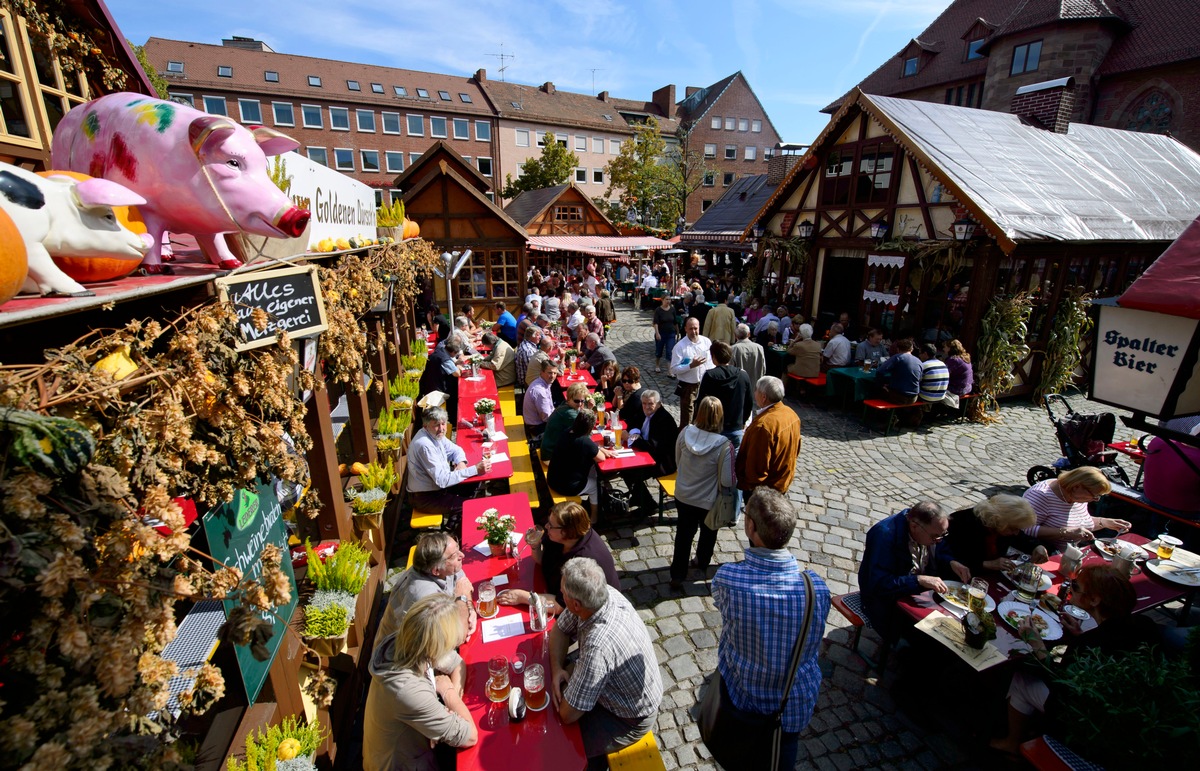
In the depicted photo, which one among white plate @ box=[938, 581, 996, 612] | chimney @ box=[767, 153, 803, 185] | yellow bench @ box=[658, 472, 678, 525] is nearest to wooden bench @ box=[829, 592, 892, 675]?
white plate @ box=[938, 581, 996, 612]

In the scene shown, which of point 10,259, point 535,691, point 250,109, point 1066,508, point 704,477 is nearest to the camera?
point 10,259

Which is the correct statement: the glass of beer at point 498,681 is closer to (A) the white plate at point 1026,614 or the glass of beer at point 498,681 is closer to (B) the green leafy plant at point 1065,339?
(A) the white plate at point 1026,614

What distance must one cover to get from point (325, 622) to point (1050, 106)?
61.6 feet

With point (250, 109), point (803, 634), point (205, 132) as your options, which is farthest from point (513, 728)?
A: point (250, 109)

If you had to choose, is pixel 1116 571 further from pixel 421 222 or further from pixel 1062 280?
pixel 421 222

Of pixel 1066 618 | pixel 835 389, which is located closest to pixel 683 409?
pixel 835 389

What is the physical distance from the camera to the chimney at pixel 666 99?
180ft

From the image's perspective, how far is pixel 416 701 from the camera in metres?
2.73

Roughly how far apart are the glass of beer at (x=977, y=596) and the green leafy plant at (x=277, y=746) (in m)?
4.29

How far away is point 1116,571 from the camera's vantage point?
11.6 ft

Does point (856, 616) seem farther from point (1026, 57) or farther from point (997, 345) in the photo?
point (1026, 57)

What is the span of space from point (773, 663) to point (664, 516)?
147 inches

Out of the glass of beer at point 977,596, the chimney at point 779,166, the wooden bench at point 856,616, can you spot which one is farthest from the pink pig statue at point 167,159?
the chimney at point 779,166

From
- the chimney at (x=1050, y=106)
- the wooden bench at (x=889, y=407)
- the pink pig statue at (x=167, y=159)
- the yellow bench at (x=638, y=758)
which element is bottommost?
the yellow bench at (x=638, y=758)
